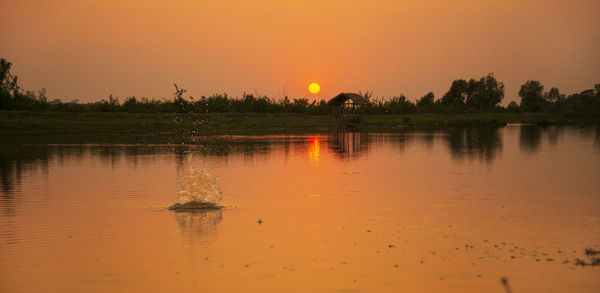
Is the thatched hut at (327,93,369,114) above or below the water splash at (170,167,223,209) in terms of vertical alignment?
above

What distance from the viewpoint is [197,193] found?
1532 cm

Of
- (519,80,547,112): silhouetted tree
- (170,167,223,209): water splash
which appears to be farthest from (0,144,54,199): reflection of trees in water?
(519,80,547,112): silhouetted tree

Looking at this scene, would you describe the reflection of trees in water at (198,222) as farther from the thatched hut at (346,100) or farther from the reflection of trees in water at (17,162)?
the thatched hut at (346,100)

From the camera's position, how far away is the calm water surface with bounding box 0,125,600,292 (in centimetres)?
881

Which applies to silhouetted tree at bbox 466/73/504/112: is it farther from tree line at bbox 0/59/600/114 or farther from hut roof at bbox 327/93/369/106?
hut roof at bbox 327/93/369/106

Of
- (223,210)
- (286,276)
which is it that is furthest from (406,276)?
(223,210)

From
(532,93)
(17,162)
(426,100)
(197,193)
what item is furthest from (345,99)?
(532,93)

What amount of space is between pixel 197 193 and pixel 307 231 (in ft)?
14.1

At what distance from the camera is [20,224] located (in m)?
12.7

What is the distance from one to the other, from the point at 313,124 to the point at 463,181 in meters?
58.7

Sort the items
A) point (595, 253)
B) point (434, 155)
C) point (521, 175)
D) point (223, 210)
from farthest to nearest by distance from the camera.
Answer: point (434, 155) → point (521, 175) → point (223, 210) → point (595, 253)

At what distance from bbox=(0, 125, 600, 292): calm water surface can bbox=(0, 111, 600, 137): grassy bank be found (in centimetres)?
3131

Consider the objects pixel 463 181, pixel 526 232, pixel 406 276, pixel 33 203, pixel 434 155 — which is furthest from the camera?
pixel 434 155

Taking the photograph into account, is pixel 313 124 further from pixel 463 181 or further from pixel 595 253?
pixel 595 253
